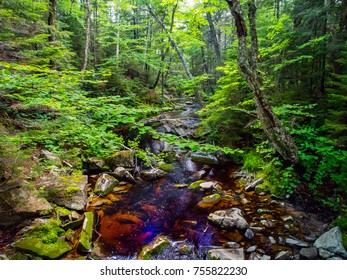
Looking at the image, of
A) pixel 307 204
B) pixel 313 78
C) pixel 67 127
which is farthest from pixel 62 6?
pixel 307 204

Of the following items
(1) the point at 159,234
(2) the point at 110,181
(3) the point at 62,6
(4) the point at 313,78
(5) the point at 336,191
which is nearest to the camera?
(1) the point at 159,234

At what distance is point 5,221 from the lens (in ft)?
12.2

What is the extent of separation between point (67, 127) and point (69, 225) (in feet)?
6.83

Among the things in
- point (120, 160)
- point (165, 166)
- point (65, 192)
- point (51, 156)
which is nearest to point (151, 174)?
point (165, 166)

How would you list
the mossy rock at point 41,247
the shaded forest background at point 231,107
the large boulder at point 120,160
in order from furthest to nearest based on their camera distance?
the large boulder at point 120,160 → the mossy rock at point 41,247 → the shaded forest background at point 231,107

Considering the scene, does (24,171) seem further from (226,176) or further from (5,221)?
(226,176)

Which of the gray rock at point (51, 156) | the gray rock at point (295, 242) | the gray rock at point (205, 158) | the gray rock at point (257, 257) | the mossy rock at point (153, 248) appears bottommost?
the mossy rock at point (153, 248)

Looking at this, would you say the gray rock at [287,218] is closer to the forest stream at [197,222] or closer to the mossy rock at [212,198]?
the forest stream at [197,222]

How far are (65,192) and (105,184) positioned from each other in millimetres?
1360

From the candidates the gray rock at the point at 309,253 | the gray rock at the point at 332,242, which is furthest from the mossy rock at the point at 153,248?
the gray rock at the point at 332,242

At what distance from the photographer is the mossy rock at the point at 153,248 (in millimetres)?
3840

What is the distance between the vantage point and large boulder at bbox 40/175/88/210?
464 centimetres

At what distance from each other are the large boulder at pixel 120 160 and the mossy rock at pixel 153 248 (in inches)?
149

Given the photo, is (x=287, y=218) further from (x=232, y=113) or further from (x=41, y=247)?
(x=41, y=247)
